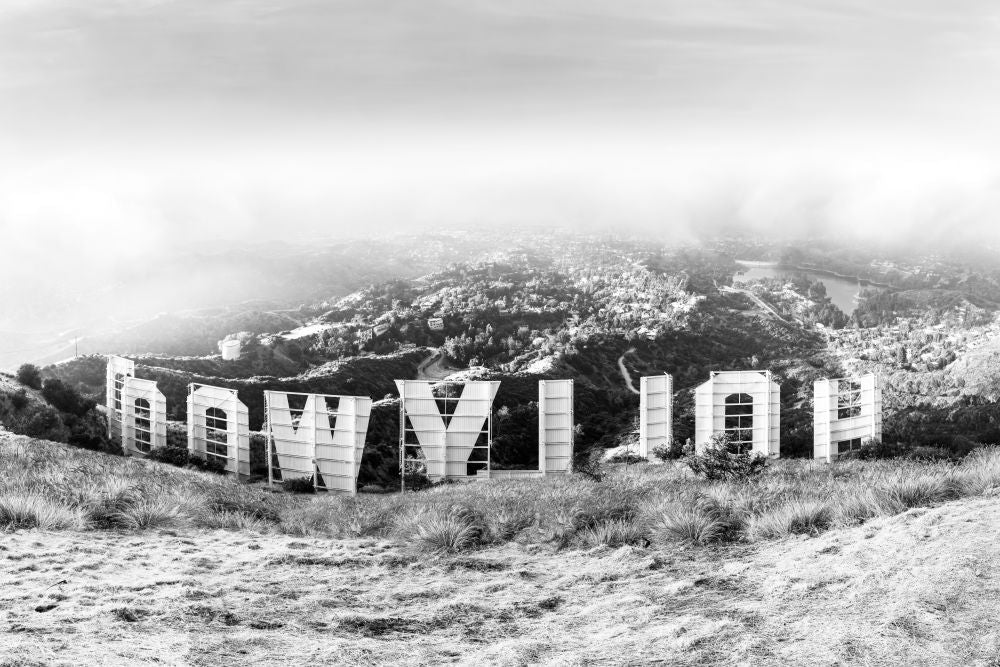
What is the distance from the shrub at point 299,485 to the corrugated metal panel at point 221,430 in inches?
86.1

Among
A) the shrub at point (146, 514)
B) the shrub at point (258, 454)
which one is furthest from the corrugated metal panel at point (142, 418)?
the shrub at point (146, 514)

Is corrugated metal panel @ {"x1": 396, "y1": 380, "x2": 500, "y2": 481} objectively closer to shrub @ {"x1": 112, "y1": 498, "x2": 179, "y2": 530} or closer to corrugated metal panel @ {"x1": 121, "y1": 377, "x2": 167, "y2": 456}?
corrugated metal panel @ {"x1": 121, "y1": 377, "x2": 167, "y2": 456}

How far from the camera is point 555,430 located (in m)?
23.8

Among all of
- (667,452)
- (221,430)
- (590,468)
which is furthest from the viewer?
(221,430)

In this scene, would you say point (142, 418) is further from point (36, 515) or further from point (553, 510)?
point (553, 510)

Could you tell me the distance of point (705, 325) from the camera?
96.8 meters

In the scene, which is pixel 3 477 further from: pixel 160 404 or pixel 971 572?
pixel 160 404

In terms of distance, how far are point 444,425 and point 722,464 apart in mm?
12634

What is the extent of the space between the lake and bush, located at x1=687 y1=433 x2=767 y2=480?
377ft

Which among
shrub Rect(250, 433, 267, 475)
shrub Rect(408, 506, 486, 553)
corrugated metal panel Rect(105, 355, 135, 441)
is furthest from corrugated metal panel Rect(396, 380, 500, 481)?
shrub Rect(408, 506, 486, 553)

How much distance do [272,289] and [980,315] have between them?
98513mm

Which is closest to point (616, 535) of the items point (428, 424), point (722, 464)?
point (722, 464)

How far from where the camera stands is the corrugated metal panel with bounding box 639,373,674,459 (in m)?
24.7

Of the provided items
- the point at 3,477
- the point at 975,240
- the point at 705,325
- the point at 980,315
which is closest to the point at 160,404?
the point at 3,477
